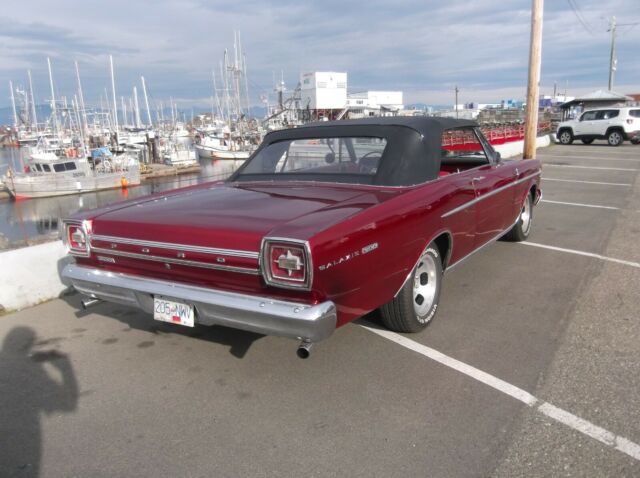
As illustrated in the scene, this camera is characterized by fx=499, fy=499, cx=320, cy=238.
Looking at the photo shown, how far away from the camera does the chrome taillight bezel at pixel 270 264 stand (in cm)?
246

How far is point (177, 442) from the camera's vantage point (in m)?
2.48

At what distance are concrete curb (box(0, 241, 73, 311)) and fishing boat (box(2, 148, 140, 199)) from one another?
3768 cm

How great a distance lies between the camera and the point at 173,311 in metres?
2.97

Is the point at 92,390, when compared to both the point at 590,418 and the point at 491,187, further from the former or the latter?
the point at 491,187

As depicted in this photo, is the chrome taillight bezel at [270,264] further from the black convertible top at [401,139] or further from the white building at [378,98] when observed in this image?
the white building at [378,98]

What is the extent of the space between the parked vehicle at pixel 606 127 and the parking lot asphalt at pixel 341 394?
20.8 meters

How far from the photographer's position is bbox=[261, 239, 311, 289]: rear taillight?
2490mm

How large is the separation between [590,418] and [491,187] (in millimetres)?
2401

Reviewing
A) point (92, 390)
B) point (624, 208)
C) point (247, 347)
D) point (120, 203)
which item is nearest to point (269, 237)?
point (247, 347)

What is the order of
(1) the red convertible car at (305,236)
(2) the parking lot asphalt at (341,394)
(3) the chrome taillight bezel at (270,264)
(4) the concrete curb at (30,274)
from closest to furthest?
1. (2) the parking lot asphalt at (341,394)
2. (3) the chrome taillight bezel at (270,264)
3. (1) the red convertible car at (305,236)
4. (4) the concrete curb at (30,274)

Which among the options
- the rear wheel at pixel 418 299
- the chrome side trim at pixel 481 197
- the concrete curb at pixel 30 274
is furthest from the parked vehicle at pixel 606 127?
the concrete curb at pixel 30 274

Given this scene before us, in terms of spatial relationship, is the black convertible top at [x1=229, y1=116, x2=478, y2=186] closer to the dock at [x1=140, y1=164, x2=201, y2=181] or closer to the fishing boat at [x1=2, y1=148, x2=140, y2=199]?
the fishing boat at [x1=2, y1=148, x2=140, y2=199]

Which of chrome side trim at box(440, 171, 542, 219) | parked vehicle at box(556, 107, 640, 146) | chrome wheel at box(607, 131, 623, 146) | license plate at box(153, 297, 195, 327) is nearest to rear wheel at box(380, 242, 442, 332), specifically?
chrome side trim at box(440, 171, 542, 219)

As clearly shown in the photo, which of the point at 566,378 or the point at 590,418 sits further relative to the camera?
the point at 566,378
